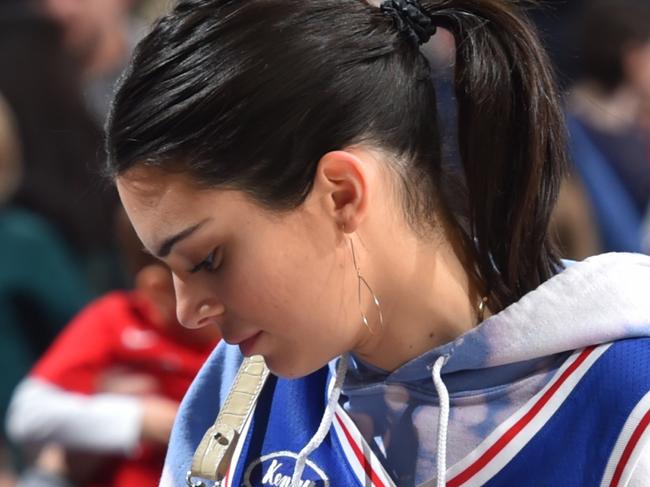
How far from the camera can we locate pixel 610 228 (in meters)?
4.00

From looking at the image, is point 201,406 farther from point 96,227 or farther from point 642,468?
point 96,227

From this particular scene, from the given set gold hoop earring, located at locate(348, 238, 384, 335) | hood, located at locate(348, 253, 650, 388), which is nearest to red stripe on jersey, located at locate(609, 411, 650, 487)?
hood, located at locate(348, 253, 650, 388)

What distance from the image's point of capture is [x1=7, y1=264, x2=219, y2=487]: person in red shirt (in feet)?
9.16

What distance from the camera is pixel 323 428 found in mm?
1738

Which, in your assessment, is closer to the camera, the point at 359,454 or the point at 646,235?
the point at 359,454

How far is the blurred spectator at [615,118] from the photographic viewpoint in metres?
4.03

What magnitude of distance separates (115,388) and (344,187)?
1425 millimetres

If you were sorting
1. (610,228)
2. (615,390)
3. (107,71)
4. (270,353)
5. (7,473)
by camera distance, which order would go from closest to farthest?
(615,390)
(270,353)
(7,473)
(610,228)
(107,71)

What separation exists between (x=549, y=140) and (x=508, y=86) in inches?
3.5

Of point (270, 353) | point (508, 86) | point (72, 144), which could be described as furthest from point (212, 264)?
point (72, 144)

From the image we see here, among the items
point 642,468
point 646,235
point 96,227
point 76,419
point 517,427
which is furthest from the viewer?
point 646,235

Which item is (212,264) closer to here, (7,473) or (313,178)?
(313,178)

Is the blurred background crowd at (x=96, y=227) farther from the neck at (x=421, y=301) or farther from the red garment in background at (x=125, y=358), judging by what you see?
the neck at (x=421, y=301)

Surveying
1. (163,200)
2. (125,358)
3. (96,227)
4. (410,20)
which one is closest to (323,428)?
(163,200)
